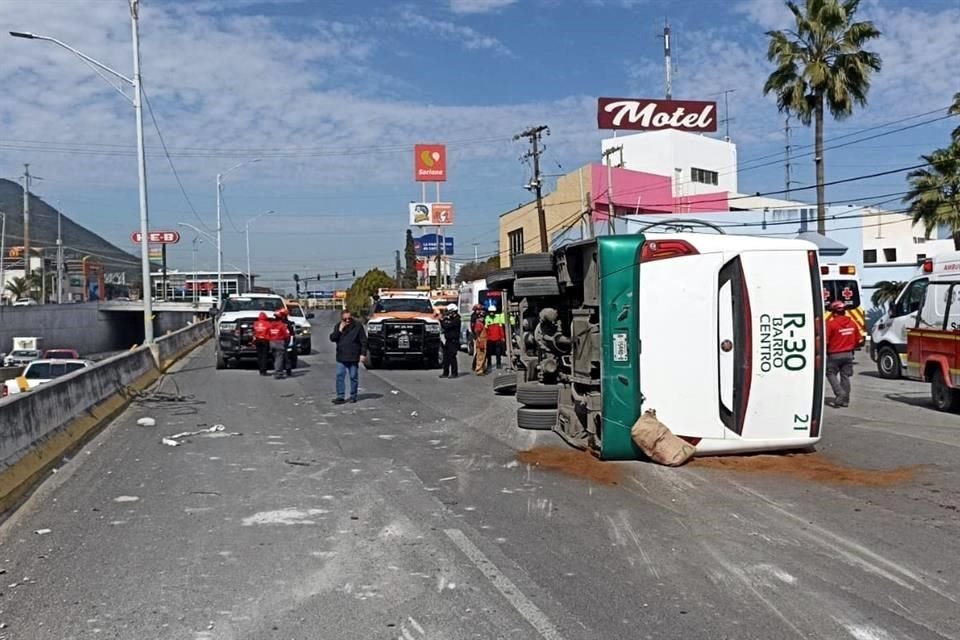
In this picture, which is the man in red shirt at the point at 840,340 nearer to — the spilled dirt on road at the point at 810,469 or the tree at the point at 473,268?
the spilled dirt on road at the point at 810,469

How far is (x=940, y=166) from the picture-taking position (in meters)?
31.8

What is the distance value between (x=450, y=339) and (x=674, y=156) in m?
40.1

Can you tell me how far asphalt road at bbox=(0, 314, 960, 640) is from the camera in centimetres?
510

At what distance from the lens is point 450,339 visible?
21578mm

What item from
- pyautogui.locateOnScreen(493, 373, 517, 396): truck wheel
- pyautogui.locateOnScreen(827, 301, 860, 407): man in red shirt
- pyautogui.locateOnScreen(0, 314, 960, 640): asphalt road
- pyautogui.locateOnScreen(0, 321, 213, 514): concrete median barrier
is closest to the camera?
pyautogui.locateOnScreen(0, 314, 960, 640): asphalt road

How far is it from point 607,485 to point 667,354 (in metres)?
1.50

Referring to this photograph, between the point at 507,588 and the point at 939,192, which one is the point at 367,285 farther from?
the point at 507,588

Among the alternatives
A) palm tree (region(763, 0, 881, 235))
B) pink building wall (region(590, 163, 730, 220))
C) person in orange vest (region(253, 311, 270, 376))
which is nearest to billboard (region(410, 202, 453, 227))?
pink building wall (region(590, 163, 730, 220))

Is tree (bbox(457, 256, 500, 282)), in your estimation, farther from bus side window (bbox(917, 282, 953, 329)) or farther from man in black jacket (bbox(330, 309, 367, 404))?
man in black jacket (bbox(330, 309, 367, 404))

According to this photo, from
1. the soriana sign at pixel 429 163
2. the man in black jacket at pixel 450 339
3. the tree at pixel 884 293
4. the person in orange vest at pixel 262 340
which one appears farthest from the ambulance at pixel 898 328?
the soriana sign at pixel 429 163

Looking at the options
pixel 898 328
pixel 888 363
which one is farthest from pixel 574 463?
pixel 888 363

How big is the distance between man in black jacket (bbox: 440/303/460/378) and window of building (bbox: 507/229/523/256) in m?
34.9

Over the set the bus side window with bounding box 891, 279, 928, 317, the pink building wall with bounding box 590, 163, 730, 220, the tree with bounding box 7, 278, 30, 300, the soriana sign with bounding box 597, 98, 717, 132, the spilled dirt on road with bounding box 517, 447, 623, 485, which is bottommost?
the spilled dirt on road with bounding box 517, 447, 623, 485

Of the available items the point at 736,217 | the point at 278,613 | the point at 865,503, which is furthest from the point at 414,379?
the point at 736,217
